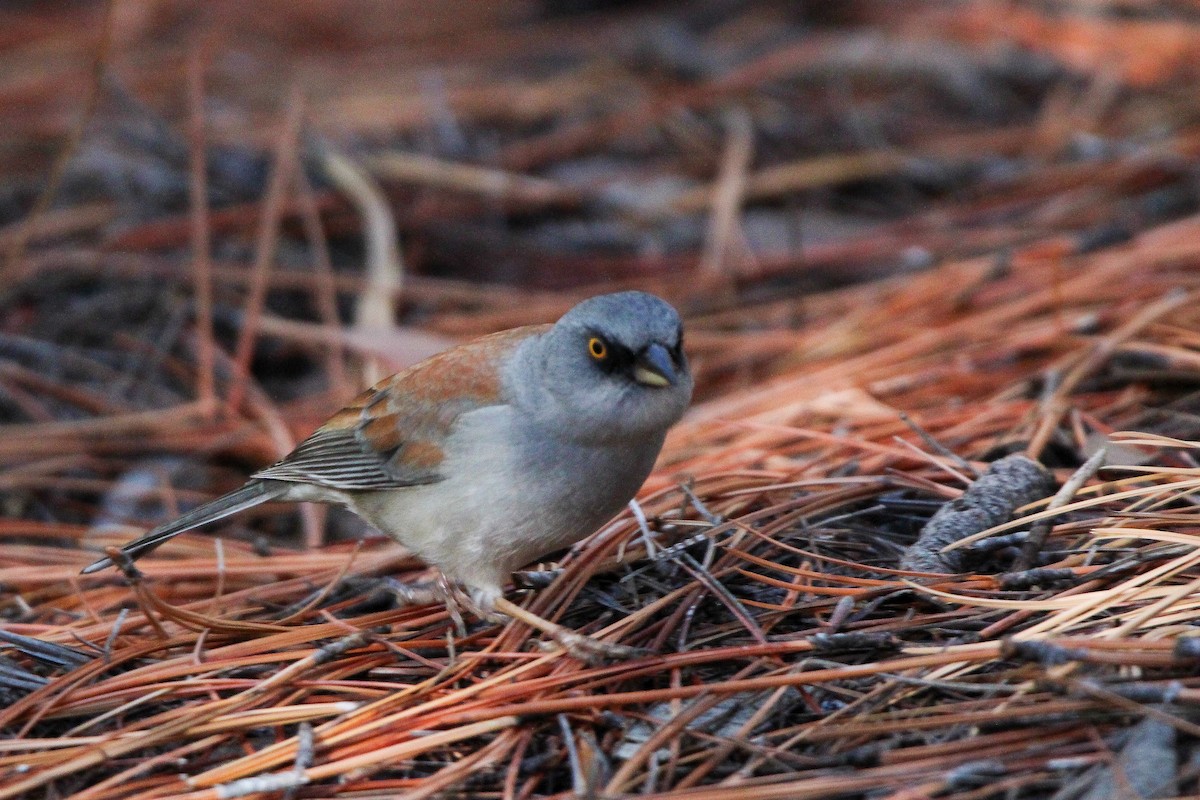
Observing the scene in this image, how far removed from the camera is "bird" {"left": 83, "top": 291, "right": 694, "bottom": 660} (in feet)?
10.8

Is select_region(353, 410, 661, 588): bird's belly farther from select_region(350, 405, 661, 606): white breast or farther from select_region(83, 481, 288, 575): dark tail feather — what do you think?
select_region(83, 481, 288, 575): dark tail feather

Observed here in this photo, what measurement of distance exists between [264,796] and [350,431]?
5.12ft

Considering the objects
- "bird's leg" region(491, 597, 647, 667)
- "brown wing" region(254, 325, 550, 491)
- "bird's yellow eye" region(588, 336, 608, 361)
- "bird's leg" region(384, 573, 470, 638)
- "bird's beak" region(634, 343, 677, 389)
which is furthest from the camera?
"brown wing" region(254, 325, 550, 491)

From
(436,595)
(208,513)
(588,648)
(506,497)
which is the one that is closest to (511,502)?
(506,497)

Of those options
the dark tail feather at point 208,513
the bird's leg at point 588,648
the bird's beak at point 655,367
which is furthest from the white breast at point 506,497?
the dark tail feather at point 208,513

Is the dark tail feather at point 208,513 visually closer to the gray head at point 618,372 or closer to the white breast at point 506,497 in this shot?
the white breast at point 506,497

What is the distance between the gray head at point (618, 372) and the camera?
3.26 metres

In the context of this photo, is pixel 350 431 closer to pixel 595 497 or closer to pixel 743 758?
pixel 595 497

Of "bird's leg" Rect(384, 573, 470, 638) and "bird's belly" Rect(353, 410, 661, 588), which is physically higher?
"bird's belly" Rect(353, 410, 661, 588)

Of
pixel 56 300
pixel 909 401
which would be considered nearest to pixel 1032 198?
pixel 909 401

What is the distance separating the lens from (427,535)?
3621 mm

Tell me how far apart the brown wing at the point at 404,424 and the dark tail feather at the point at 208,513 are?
53 mm

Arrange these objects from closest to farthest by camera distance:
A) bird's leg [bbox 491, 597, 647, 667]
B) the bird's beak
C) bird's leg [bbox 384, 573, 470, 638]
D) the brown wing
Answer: bird's leg [bbox 491, 597, 647, 667] → the bird's beak → bird's leg [bbox 384, 573, 470, 638] → the brown wing

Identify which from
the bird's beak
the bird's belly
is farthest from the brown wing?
the bird's beak
